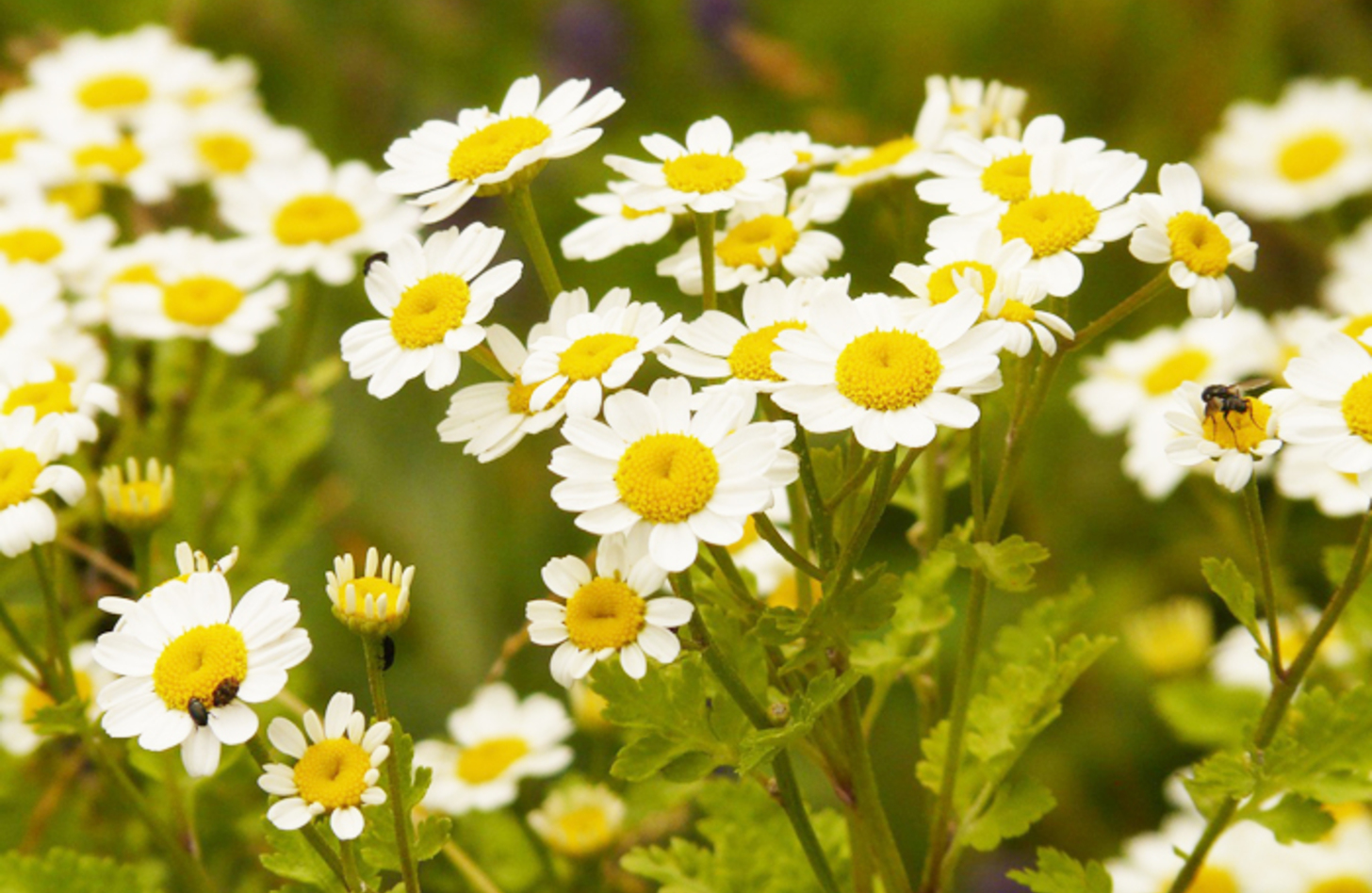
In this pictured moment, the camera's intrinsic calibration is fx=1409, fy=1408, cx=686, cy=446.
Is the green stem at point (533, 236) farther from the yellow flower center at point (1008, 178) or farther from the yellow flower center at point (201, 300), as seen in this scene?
the yellow flower center at point (201, 300)

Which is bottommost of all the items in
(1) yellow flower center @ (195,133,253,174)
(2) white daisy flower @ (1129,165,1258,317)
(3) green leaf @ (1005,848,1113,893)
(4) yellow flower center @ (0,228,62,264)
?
(3) green leaf @ (1005,848,1113,893)

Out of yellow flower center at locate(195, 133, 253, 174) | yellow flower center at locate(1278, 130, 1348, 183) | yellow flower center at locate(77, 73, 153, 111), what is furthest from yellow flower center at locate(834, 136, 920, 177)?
yellow flower center at locate(1278, 130, 1348, 183)

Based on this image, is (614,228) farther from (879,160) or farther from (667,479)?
(667,479)

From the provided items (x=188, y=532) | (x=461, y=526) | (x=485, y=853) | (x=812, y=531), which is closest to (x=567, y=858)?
(x=485, y=853)

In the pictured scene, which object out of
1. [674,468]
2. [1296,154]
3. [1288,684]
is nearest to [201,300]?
[674,468]

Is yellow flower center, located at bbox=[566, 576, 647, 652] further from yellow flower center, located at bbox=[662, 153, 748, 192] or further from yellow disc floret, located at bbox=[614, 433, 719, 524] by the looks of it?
yellow flower center, located at bbox=[662, 153, 748, 192]

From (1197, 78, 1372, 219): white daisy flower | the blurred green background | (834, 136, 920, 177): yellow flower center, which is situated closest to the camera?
(834, 136, 920, 177): yellow flower center
